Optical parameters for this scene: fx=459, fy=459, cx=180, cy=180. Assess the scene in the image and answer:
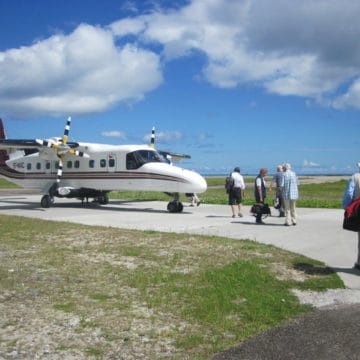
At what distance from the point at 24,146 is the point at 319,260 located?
57.9ft

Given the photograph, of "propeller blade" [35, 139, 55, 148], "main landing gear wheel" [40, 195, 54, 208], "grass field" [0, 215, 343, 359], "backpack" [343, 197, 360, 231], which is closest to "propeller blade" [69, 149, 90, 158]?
"propeller blade" [35, 139, 55, 148]

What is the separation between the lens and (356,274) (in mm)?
8133

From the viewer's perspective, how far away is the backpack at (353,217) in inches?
306

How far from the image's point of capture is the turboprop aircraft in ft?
66.3

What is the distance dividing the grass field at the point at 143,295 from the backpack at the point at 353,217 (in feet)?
3.06

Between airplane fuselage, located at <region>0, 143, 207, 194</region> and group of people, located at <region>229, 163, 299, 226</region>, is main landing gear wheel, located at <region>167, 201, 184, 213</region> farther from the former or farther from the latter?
group of people, located at <region>229, 163, 299, 226</region>

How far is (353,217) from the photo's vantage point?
779cm

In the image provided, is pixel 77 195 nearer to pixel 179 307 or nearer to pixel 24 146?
pixel 24 146

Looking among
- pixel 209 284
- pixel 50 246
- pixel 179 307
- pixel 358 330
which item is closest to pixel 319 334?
pixel 358 330

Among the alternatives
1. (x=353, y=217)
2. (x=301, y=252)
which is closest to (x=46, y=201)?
(x=301, y=252)

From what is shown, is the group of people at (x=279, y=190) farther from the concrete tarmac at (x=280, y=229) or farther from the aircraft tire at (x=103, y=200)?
the aircraft tire at (x=103, y=200)

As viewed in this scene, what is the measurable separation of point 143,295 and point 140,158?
48.8 ft

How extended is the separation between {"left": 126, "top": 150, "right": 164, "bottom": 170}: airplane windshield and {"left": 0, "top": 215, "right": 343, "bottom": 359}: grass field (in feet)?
33.9

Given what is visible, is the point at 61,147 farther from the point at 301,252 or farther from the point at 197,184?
the point at 301,252
